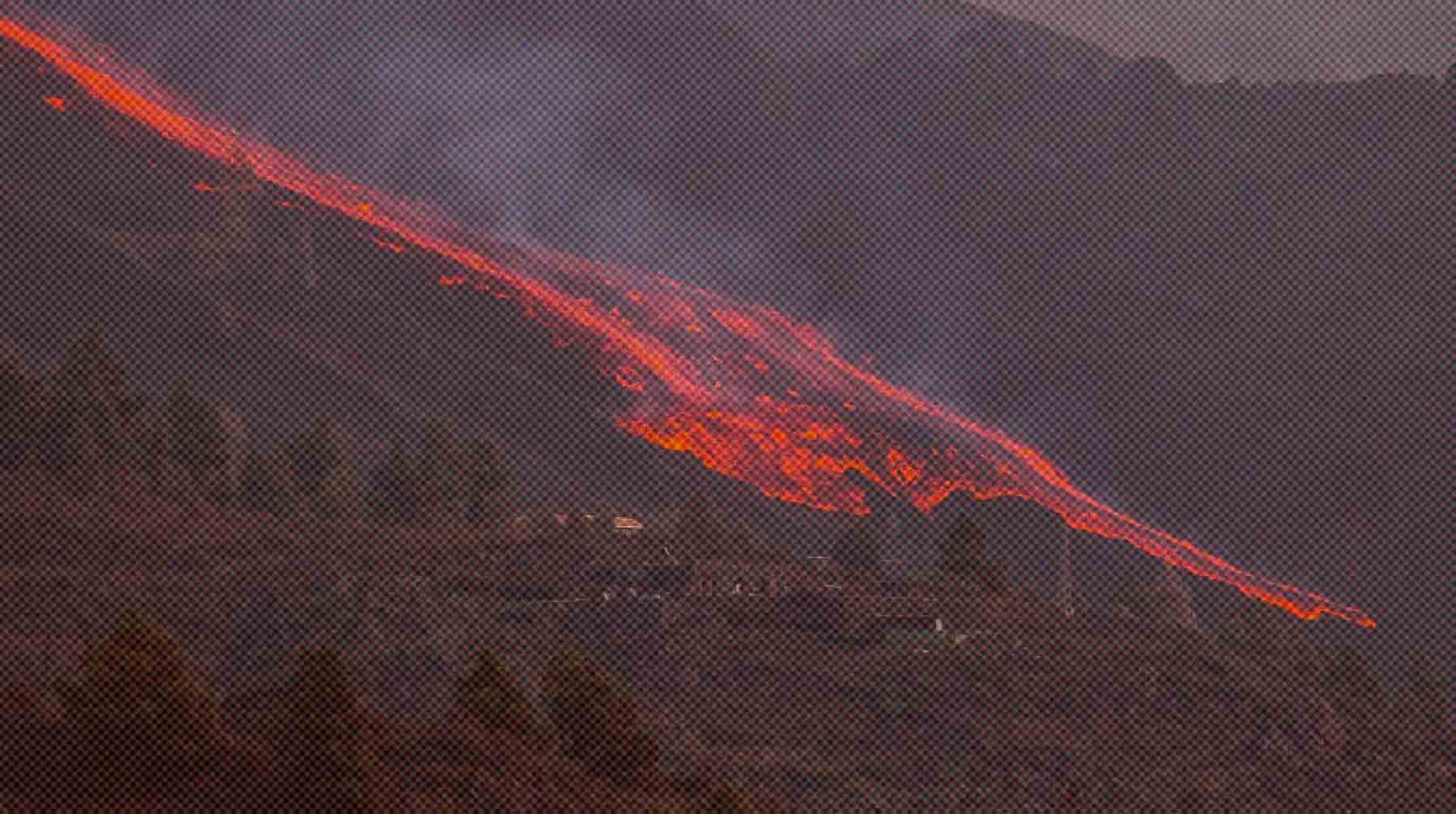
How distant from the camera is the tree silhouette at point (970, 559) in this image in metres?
55.0

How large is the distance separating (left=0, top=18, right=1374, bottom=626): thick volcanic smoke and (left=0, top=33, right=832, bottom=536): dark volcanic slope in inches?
125

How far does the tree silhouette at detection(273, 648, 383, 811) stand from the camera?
16.1 meters

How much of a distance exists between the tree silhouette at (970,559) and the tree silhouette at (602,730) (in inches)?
1322

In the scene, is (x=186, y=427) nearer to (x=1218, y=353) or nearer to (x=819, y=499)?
(x=819, y=499)

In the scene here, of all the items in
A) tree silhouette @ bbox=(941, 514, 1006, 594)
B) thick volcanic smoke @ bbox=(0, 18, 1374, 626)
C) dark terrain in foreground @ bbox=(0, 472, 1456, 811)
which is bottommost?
dark terrain in foreground @ bbox=(0, 472, 1456, 811)

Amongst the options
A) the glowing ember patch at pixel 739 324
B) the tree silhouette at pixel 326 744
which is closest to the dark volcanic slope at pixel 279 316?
the glowing ember patch at pixel 739 324

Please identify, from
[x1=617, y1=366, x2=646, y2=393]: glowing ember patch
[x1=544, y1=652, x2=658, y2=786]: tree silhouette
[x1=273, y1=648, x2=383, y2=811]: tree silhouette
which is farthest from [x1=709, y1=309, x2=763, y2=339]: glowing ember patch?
[x1=273, y1=648, x2=383, y2=811]: tree silhouette

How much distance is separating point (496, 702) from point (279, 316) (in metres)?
96.6

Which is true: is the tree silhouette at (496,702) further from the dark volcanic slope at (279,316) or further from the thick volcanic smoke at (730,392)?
the thick volcanic smoke at (730,392)

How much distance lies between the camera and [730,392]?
13175cm

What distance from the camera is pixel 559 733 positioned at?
22.6 metres

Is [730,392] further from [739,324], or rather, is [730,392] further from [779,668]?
[779,668]

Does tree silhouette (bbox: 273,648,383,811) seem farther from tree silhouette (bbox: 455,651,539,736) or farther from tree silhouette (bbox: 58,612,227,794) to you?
tree silhouette (bbox: 455,651,539,736)

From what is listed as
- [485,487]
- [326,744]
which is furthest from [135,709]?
[485,487]
